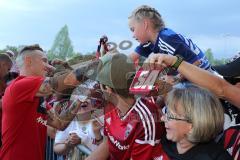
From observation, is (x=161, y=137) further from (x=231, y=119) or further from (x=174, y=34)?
(x=174, y=34)

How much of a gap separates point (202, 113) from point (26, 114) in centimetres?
199

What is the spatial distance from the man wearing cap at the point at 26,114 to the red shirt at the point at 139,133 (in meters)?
0.99

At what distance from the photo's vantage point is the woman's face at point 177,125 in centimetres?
237

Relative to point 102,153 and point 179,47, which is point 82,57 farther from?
point 179,47

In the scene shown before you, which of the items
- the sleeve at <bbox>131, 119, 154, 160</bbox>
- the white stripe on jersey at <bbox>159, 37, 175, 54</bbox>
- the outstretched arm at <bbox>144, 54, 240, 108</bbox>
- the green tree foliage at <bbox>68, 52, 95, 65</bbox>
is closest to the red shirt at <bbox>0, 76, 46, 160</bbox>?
the green tree foliage at <bbox>68, 52, 95, 65</bbox>

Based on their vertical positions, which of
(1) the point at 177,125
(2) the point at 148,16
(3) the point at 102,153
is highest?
(2) the point at 148,16

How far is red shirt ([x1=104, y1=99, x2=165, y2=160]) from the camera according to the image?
2.54 meters

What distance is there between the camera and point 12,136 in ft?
12.6

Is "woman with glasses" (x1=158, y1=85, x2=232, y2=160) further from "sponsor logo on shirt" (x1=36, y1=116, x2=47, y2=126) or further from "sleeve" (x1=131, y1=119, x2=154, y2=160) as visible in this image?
"sponsor logo on shirt" (x1=36, y1=116, x2=47, y2=126)

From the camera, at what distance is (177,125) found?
7.86 ft

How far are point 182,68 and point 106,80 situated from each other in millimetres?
534

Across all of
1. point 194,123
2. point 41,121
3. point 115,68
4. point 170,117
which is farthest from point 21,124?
point 194,123

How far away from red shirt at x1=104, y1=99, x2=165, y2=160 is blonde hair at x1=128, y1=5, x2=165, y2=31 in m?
1.53

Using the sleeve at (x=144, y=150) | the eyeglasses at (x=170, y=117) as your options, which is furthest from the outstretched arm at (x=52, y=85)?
the eyeglasses at (x=170, y=117)
